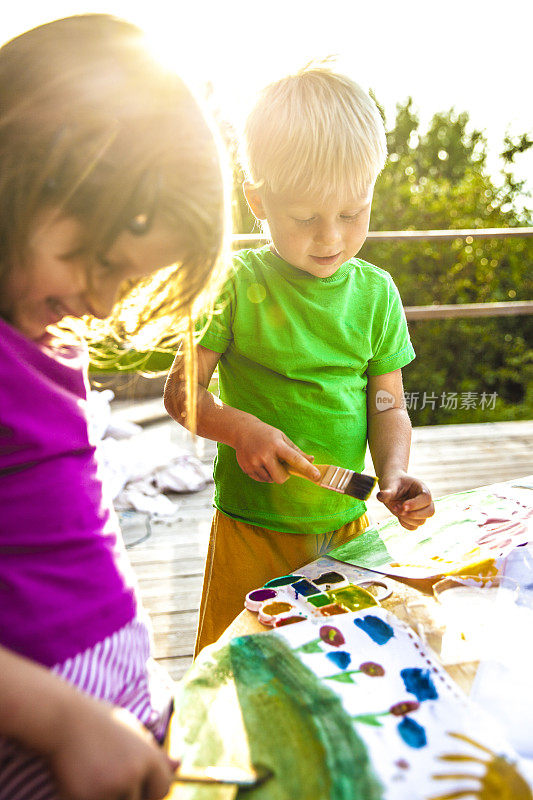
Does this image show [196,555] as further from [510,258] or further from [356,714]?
[510,258]

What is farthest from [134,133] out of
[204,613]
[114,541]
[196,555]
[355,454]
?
[196,555]

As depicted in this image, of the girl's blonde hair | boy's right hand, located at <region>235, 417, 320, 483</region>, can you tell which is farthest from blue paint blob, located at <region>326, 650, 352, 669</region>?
the girl's blonde hair

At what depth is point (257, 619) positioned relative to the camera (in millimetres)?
678

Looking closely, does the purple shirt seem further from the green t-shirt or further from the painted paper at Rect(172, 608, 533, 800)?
the green t-shirt

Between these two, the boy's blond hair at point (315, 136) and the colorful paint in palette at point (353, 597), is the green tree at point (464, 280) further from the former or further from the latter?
the colorful paint in palette at point (353, 597)

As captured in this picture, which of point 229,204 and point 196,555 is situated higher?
point 229,204

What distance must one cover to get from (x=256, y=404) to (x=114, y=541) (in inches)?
19.3

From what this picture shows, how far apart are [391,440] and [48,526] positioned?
0.65 metres

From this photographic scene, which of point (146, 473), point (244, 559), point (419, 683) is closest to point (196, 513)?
point (146, 473)

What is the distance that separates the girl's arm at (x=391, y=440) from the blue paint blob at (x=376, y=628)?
0.72 ft

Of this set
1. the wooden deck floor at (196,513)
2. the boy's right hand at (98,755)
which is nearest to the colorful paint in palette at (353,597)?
the boy's right hand at (98,755)

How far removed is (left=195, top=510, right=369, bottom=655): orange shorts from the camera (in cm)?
102

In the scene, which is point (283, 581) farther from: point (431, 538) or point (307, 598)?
point (431, 538)

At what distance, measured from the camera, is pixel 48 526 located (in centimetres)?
48
